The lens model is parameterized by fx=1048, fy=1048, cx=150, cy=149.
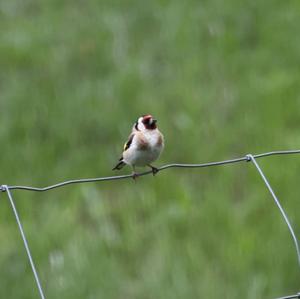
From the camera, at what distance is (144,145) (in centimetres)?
489

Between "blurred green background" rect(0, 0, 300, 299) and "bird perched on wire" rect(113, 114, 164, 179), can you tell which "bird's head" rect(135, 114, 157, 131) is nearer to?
"bird perched on wire" rect(113, 114, 164, 179)

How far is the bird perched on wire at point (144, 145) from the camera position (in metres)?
4.90

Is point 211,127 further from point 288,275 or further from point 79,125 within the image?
point 288,275

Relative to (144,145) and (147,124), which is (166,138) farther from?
(144,145)

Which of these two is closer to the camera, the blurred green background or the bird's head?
the bird's head

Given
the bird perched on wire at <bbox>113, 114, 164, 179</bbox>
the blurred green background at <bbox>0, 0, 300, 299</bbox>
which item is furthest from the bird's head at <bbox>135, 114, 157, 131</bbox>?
the blurred green background at <bbox>0, 0, 300, 299</bbox>

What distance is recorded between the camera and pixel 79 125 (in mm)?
7031

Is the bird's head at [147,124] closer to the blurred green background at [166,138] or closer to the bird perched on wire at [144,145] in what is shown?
the bird perched on wire at [144,145]

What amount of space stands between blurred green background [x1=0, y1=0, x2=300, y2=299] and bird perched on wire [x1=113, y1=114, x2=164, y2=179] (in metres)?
0.90

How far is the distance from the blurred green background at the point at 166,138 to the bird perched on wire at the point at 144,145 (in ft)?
2.95

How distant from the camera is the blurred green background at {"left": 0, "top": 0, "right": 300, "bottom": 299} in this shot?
570cm

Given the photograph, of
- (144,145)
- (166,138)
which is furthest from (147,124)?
(166,138)

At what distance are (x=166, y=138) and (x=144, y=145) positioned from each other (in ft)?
6.35

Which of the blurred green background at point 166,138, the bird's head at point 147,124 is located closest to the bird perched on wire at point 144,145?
the bird's head at point 147,124
